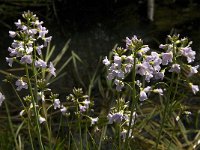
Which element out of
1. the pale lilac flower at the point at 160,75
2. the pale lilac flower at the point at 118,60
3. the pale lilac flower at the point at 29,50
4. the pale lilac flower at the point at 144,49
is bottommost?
the pale lilac flower at the point at 160,75

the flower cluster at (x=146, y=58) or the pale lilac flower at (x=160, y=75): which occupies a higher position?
the flower cluster at (x=146, y=58)

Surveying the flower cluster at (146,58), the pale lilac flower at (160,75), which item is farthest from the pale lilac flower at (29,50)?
the pale lilac flower at (160,75)

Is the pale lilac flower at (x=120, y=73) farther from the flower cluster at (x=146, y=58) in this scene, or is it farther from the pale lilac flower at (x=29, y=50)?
the pale lilac flower at (x=29, y=50)

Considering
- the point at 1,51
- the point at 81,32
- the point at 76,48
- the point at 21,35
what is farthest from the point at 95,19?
the point at 21,35

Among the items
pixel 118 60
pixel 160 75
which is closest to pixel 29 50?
pixel 118 60

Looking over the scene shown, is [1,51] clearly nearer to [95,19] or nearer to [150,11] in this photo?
[95,19]

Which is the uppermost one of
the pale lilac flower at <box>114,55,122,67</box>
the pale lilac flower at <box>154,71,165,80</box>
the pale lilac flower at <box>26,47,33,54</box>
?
the pale lilac flower at <box>26,47,33,54</box>

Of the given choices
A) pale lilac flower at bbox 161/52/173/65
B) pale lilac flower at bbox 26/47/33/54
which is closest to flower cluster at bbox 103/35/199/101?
pale lilac flower at bbox 161/52/173/65

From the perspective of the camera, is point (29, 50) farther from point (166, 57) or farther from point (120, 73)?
point (166, 57)

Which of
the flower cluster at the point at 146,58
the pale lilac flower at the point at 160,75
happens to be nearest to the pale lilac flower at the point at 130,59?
the flower cluster at the point at 146,58

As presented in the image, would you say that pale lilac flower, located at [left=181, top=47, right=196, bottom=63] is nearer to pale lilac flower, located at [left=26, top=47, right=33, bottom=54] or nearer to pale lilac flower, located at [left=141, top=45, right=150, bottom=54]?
pale lilac flower, located at [left=141, top=45, right=150, bottom=54]

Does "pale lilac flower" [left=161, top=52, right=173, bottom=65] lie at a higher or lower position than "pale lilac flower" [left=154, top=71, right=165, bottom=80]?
higher
